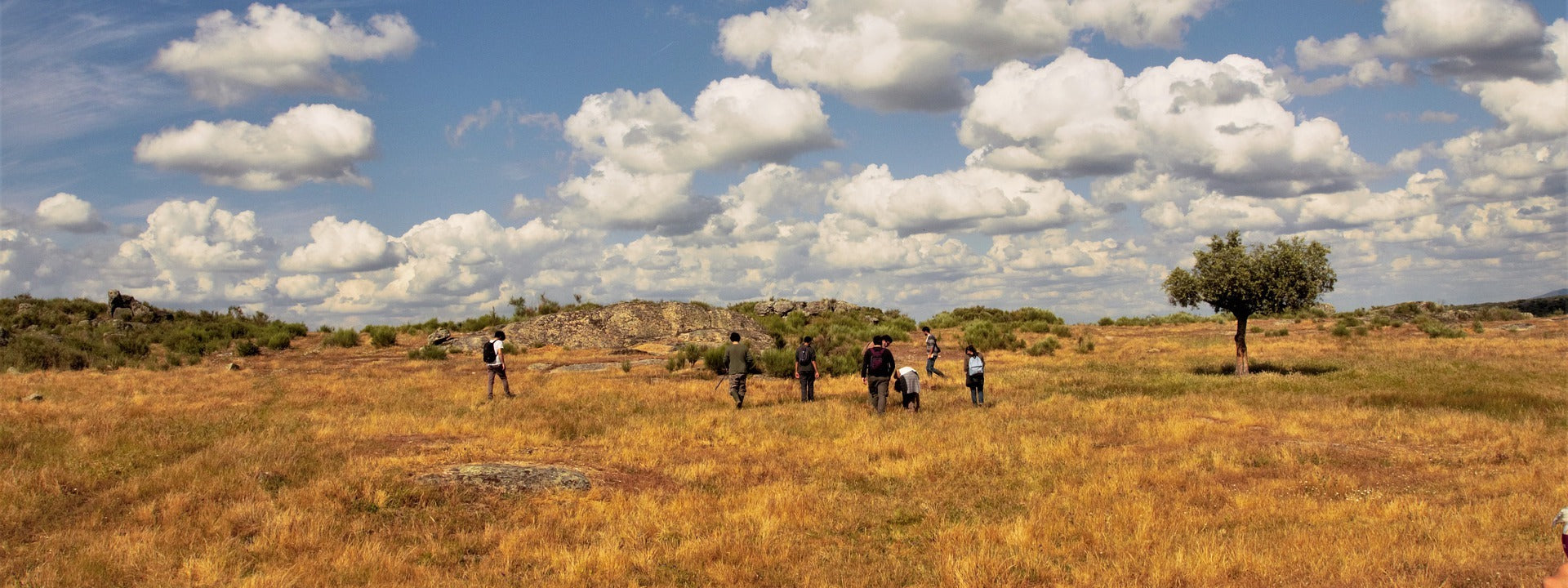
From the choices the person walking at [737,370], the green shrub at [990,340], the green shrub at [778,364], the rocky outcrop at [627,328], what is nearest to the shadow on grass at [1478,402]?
the person walking at [737,370]

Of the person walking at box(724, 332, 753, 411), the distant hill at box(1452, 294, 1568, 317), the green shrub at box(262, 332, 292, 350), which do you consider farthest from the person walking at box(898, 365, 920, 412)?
the distant hill at box(1452, 294, 1568, 317)

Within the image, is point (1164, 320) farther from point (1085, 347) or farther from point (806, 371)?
point (806, 371)

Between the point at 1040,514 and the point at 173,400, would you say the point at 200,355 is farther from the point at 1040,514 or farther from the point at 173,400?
the point at 1040,514

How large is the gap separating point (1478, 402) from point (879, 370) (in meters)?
13.6

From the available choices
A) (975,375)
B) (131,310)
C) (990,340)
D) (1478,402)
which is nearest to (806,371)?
(975,375)

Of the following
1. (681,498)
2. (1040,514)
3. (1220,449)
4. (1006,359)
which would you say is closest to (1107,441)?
(1220,449)

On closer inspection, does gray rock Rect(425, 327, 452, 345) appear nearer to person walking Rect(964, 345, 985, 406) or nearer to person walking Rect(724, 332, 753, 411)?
person walking Rect(724, 332, 753, 411)

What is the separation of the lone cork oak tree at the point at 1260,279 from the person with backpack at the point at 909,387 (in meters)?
13.1

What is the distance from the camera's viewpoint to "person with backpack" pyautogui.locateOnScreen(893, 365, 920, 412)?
61.8ft

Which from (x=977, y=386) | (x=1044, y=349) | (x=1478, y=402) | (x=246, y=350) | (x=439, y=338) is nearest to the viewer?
(x=1478, y=402)

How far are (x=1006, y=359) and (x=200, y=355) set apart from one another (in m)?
35.6

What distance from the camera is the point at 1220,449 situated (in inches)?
544

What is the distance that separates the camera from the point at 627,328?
40.7 metres

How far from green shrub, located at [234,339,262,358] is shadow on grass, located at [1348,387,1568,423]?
141 feet
